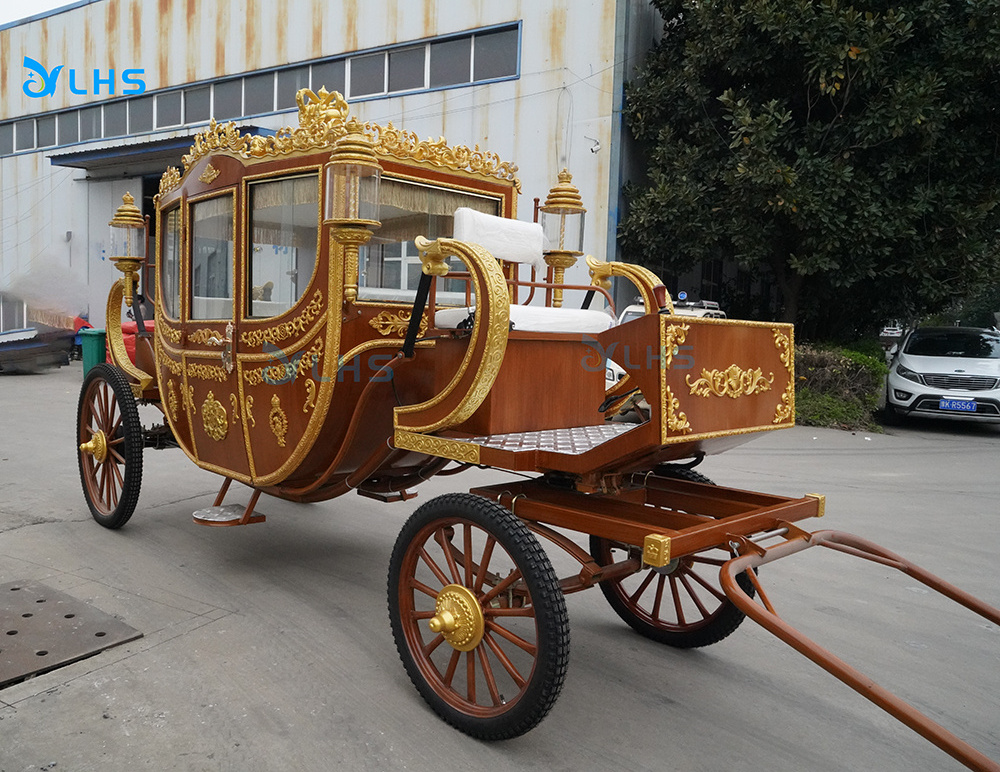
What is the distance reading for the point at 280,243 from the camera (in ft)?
11.8

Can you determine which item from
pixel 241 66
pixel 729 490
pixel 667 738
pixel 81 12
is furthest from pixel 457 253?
pixel 81 12

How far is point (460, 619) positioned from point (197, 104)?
602 inches

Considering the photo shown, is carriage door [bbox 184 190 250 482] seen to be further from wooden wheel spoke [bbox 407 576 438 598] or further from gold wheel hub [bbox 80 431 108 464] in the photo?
wooden wheel spoke [bbox 407 576 438 598]

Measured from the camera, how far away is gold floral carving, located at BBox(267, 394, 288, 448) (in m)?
3.50

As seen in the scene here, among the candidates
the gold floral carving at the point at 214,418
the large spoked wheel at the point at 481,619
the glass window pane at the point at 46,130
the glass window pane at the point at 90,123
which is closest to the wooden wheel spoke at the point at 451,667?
the large spoked wheel at the point at 481,619

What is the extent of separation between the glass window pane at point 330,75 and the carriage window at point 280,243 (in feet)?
33.7

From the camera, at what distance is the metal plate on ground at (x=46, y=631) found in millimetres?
2867

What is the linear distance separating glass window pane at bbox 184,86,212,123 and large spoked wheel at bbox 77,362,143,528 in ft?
38.2

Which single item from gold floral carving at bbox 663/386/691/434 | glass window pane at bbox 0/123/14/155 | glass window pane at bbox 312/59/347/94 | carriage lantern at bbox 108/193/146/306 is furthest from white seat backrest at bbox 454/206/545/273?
glass window pane at bbox 0/123/14/155

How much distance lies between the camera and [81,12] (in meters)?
17.0

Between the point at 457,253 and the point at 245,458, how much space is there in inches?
69.8

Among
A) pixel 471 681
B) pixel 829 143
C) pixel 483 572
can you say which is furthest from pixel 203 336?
pixel 829 143

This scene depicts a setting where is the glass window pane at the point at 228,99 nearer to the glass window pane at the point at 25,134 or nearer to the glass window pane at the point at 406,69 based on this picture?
the glass window pane at the point at 406,69

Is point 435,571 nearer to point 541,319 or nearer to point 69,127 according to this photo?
point 541,319
